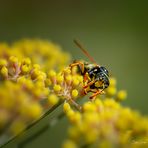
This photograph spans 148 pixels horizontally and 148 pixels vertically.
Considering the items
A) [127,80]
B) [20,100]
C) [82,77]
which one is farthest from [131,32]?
[20,100]

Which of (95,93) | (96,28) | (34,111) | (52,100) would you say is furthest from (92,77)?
(96,28)

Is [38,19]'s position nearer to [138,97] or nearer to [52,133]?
[138,97]

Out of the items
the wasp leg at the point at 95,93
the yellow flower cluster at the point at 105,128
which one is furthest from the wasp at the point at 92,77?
the yellow flower cluster at the point at 105,128

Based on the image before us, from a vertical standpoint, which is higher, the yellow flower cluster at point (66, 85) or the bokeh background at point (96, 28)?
the bokeh background at point (96, 28)

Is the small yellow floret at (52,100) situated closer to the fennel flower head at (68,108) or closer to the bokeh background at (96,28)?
the fennel flower head at (68,108)

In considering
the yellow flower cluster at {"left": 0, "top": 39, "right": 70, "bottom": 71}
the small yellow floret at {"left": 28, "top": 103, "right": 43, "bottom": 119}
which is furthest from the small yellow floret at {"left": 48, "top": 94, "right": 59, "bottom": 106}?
the yellow flower cluster at {"left": 0, "top": 39, "right": 70, "bottom": 71}

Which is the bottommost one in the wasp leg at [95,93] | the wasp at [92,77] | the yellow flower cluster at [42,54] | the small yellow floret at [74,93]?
the small yellow floret at [74,93]

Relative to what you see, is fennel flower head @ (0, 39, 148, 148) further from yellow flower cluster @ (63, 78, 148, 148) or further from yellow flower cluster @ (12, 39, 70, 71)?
yellow flower cluster @ (12, 39, 70, 71)
